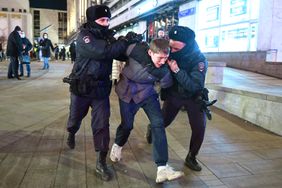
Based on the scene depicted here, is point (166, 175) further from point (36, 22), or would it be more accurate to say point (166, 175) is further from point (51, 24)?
point (51, 24)

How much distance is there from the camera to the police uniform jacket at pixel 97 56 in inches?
126

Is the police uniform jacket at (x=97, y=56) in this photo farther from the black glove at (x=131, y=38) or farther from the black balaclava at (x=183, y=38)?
the black balaclava at (x=183, y=38)

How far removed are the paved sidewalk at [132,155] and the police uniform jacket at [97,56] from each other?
0.93 metres

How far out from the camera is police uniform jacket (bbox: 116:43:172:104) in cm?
330

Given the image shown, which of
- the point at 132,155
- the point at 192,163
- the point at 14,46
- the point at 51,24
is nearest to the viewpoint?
the point at 192,163

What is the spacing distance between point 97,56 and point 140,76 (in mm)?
483

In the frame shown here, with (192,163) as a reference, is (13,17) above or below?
above

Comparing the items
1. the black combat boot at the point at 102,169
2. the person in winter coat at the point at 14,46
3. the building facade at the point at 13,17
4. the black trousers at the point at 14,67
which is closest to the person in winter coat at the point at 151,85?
the black combat boot at the point at 102,169

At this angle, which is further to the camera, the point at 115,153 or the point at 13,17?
the point at 13,17

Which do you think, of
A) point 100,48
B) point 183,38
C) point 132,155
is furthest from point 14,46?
point 183,38

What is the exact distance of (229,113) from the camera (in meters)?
6.62

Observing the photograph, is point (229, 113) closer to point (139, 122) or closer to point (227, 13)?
point (139, 122)

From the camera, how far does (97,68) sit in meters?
3.34

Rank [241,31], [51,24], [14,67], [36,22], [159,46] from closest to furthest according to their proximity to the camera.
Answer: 1. [159,46]
2. [14,67]
3. [241,31]
4. [36,22]
5. [51,24]
